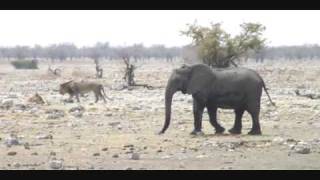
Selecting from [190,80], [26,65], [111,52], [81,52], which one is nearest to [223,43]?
[190,80]

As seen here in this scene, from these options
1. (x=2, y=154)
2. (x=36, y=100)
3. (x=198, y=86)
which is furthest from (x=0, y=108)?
(x=2, y=154)

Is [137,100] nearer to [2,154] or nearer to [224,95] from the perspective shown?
[224,95]

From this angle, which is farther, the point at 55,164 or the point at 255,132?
the point at 255,132

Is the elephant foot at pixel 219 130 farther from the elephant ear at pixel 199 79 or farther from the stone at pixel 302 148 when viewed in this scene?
the stone at pixel 302 148

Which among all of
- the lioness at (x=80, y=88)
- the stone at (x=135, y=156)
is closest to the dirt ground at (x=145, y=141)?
the stone at (x=135, y=156)

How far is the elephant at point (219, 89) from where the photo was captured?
17484 millimetres

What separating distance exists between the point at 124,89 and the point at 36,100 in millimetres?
11567

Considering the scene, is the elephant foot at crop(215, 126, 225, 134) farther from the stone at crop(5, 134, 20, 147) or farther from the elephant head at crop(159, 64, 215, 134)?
the stone at crop(5, 134, 20, 147)

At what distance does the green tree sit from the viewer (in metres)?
34.5

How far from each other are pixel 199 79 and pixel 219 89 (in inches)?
20.2

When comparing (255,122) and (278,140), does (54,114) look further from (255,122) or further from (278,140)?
(278,140)

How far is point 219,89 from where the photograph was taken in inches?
689

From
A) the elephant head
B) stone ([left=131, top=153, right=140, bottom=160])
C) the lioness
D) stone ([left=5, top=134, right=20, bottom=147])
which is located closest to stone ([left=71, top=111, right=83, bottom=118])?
the elephant head
